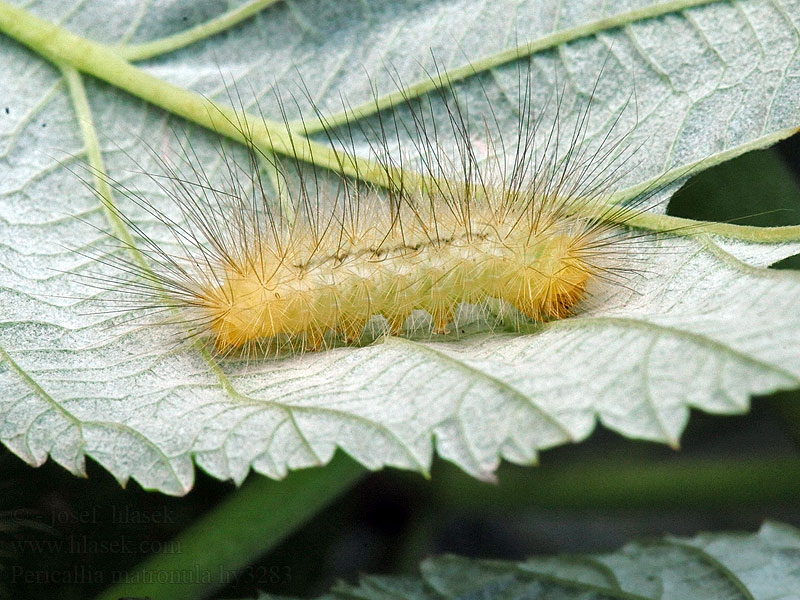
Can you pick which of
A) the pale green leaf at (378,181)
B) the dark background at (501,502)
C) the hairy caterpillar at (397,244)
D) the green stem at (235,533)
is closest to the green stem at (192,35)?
the pale green leaf at (378,181)

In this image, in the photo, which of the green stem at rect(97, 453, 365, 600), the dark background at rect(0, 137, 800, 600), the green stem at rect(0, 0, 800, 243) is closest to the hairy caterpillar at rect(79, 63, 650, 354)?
the green stem at rect(0, 0, 800, 243)

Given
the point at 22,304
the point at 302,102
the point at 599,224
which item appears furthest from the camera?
the point at 302,102

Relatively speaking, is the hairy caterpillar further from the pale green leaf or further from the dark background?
the dark background

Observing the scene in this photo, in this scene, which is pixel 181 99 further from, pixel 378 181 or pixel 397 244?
pixel 397 244

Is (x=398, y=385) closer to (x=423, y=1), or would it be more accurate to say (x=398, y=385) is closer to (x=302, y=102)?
(x=302, y=102)

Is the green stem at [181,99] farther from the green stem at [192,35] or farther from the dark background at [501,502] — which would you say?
the dark background at [501,502]

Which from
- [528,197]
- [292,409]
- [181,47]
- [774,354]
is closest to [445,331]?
[528,197]
